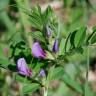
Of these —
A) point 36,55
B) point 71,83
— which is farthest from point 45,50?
point 71,83

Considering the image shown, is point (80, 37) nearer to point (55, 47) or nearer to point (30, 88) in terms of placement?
point (55, 47)

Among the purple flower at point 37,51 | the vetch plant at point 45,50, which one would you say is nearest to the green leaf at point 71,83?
the vetch plant at point 45,50

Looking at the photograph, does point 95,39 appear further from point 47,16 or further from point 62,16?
point 62,16

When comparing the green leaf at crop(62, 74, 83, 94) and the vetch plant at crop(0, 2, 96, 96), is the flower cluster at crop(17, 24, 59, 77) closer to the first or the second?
the vetch plant at crop(0, 2, 96, 96)

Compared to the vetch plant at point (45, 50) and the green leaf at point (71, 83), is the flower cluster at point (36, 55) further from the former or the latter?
the green leaf at point (71, 83)

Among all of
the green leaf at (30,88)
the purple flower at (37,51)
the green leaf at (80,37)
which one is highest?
the green leaf at (80,37)
